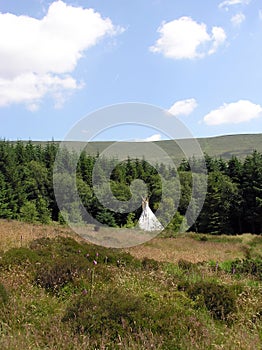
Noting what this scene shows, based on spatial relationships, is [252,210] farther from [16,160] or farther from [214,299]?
[214,299]

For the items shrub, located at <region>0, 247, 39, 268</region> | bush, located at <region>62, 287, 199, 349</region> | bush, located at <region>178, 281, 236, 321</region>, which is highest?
bush, located at <region>62, 287, 199, 349</region>

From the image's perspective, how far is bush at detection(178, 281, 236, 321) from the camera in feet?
17.8

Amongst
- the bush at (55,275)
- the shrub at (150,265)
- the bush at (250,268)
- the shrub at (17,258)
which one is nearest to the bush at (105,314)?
the bush at (55,275)

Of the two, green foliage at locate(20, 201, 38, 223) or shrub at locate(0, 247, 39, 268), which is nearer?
shrub at locate(0, 247, 39, 268)

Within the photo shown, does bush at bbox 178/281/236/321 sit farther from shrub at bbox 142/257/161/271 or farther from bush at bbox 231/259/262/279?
bush at bbox 231/259/262/279

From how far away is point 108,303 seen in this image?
4.74m

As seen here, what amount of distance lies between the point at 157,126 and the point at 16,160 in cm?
5629

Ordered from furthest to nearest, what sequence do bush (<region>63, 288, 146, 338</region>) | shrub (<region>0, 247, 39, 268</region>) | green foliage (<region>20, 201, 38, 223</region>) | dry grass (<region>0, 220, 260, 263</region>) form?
green foliage (<region>20, 201, 38, 223</region>) → dry grass (<region>0, 220, 260, 263</region>) → shrub (<region>0, 247, 39, 268</region>) → bush (<region>63, 288, 146, 338</region>)

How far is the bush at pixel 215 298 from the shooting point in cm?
542

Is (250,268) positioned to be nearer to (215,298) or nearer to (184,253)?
(215,298)

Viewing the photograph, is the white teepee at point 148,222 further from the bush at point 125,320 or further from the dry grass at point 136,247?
the bush at point 125,320

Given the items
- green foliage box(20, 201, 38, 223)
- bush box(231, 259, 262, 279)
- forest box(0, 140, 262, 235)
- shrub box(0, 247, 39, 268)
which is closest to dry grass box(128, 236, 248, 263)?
bush box(231, 259, 262, 279)

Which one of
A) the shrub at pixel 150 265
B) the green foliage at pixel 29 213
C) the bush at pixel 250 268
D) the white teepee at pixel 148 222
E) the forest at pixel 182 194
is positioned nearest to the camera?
→ the shrub at pixel 150 265

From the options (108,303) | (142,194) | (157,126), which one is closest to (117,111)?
(157,126)
